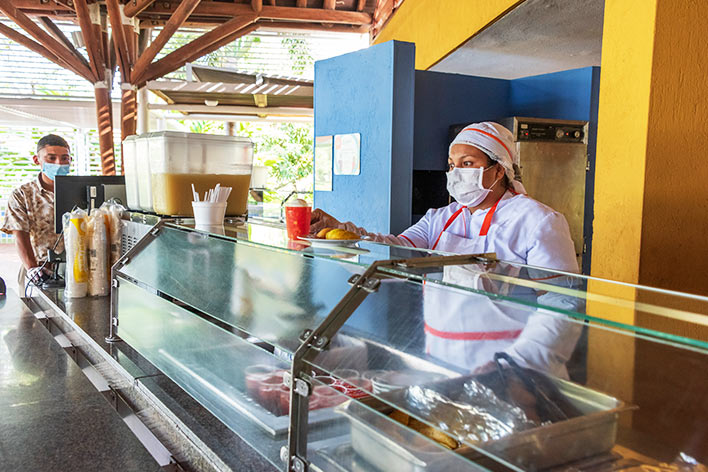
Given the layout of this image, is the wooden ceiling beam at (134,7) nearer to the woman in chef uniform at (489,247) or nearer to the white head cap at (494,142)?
the woman in chef uniform at (489,247)

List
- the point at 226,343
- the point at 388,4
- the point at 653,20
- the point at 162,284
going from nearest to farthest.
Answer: the point at 226,343, the point at 162,284, the point at 653,20, the point at 388,4

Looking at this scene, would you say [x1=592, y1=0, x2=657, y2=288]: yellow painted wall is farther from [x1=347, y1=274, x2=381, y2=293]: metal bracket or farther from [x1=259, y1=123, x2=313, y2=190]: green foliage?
[x1=259, y1=123, x2=313, y2=190]: green foliage

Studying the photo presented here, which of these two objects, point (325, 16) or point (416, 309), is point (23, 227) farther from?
point (325, 16)

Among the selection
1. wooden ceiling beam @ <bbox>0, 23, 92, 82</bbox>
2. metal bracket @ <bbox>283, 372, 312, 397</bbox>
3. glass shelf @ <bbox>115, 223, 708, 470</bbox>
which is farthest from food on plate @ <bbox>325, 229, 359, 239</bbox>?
wooden ceiling beam @ <bbox>0, 23, 92, 82</bbox>

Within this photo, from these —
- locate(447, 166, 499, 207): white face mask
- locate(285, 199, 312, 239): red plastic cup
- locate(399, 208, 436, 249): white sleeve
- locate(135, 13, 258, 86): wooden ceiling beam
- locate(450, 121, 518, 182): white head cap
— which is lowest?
locate(399, 208, 436, 249): white sleeve

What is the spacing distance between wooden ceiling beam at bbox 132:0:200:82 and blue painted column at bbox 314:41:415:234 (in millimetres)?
3648

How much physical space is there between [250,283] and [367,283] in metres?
0.58

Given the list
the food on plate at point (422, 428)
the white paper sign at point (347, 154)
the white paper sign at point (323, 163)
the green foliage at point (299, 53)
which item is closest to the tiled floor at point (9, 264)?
the white paper sign at point (323, 163)

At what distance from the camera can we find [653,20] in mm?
2363

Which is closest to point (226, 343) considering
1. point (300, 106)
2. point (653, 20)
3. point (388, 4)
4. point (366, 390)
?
point (366, 390)

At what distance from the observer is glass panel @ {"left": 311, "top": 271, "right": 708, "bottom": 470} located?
0.77 metres

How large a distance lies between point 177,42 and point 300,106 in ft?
22.4

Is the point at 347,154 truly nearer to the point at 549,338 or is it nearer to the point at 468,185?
the point at 468,185

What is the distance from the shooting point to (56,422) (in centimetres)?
143
